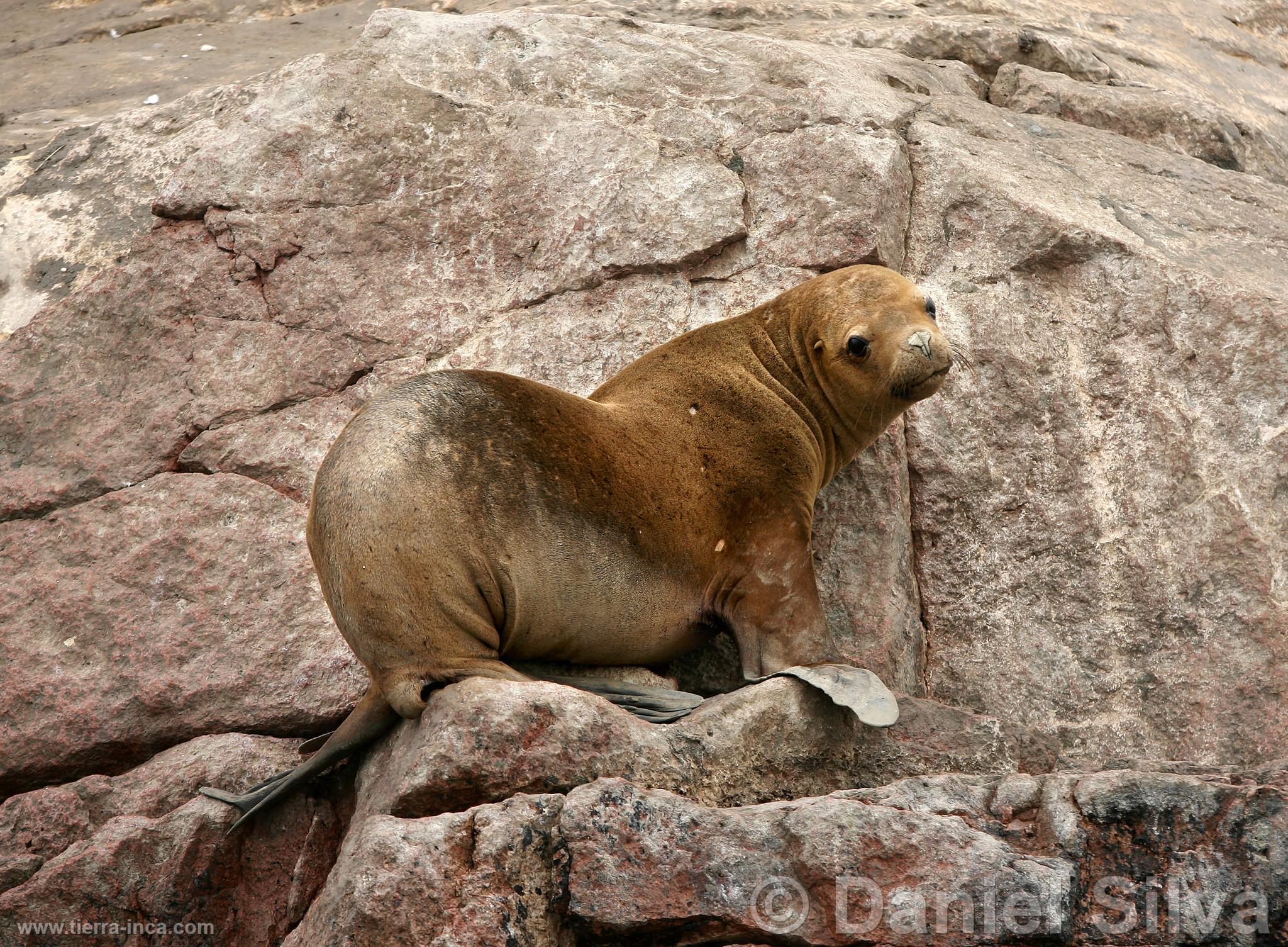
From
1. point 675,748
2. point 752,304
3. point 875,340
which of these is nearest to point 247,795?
point 675,748

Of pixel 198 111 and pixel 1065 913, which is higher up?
pixel 198 111

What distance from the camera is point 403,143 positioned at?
6.61 metres

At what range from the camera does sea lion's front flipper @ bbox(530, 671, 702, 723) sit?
4.51 m

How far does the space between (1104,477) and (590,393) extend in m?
2.10

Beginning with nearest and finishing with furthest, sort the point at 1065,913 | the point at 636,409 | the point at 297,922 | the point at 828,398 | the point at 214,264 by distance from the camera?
the point at 1065,913 < the point at 297,922 < the point at 636,409 < the point at 828,398 < the point at 214,264

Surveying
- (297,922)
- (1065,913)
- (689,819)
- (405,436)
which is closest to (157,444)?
(405,436)

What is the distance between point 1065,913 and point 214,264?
454 centimetres

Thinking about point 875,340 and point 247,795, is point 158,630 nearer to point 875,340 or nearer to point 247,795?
point 247,795

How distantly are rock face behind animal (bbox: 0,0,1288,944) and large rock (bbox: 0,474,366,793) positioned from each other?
0.05 feet

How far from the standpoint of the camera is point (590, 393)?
571 centimetres

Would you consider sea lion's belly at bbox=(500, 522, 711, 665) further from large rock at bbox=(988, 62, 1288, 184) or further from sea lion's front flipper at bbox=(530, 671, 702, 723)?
large rock at bbox=(988, 62, 1288, 184)

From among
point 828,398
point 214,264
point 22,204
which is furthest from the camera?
point 22,204

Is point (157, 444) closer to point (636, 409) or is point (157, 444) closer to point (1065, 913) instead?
point (636, 409)

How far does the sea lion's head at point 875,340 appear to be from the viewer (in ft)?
16.6
